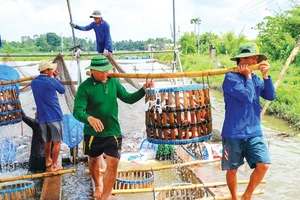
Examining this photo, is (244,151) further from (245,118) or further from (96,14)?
(96,14)

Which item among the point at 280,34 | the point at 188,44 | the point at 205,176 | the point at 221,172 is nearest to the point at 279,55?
the point at 280,34

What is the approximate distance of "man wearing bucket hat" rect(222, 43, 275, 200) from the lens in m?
3.82

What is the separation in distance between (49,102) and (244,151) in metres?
3.23

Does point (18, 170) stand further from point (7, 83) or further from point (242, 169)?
point (242, 169)

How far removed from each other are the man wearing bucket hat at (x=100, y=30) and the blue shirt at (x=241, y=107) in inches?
179

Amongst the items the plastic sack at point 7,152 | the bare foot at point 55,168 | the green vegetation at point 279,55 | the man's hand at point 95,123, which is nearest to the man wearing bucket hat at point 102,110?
the man's hand at point 95,123

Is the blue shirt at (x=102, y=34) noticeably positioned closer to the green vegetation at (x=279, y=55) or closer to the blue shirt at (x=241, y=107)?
the blue shirt at (x=241, y=107)

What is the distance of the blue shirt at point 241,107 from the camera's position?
378 cm

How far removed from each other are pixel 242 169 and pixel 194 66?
83.6 ft

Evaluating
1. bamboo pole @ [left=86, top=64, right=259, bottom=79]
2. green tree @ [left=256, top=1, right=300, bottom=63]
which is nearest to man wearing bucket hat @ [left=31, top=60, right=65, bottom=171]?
bamboo pole @ [left=86, top=64, right=259, bottom=79]

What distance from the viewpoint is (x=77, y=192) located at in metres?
5.48

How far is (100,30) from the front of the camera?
8.05 metres

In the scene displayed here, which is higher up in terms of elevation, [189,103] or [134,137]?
[189,103]

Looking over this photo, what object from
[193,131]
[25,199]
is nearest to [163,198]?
[193,131]
